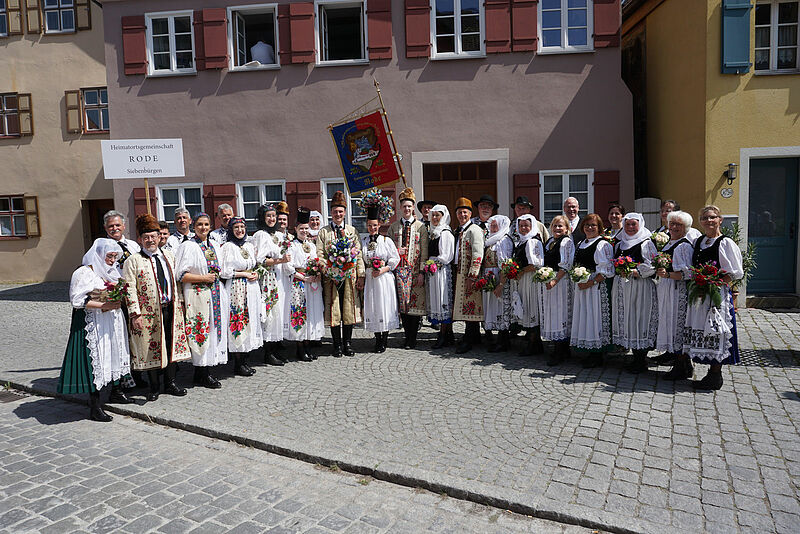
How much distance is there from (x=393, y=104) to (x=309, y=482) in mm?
Result: 9730

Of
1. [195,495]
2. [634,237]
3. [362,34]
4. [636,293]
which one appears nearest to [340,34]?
[362,34]

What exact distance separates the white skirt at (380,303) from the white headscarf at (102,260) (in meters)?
3.32

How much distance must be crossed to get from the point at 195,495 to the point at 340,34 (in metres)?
11.3

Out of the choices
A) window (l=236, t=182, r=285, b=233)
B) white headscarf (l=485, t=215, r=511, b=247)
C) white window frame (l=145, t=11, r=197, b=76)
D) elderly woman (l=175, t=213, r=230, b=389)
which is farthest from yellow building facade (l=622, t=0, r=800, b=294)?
white window frame (l=145, t=11, r=197, b=76)

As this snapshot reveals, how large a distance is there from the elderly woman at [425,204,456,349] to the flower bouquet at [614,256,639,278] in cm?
232

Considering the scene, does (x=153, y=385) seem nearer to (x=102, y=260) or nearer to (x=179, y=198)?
(x=102, y=260)

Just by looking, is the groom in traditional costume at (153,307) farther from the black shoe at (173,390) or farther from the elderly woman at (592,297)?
the elderly woman at (592,297)

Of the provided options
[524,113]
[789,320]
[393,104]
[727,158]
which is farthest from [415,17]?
[789,320]

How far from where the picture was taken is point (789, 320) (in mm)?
9406

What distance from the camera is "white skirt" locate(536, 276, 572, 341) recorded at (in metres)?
6.99

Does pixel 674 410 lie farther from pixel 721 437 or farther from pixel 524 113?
pixel 524 113

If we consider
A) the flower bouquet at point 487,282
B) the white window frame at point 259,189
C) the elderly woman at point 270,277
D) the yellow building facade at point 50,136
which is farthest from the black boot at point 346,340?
the yellow building facade at point 50,136

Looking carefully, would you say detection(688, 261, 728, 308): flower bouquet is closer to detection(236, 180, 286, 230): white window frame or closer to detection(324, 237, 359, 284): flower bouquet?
detection(324, 237, 359, 284): flower bouquet

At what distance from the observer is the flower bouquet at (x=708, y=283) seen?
573cm
